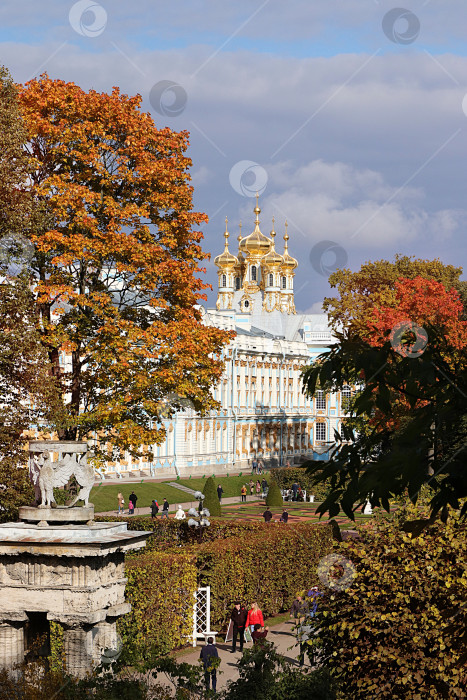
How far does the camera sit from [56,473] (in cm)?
1498

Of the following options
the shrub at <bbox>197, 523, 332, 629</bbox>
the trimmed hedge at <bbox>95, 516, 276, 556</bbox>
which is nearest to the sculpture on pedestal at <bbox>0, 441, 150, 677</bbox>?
the shrub at <bbox>197, 523, 332, 629</bbox>

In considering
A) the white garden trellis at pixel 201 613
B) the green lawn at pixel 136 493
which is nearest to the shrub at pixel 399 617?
the white garden trellis at pixel 201 613

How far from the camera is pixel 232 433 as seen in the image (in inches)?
3123

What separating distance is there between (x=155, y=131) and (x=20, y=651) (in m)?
11.5

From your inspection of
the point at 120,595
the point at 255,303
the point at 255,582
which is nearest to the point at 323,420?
the point at 255,303

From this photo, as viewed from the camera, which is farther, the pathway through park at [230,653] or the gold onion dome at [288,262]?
the gold onion dome at [288,262]

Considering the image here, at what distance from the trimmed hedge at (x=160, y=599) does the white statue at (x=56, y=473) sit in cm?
338

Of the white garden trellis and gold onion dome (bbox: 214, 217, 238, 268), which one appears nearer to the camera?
the white garden trellis

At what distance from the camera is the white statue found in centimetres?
1488

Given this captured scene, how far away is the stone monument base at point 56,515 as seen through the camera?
14.7 m

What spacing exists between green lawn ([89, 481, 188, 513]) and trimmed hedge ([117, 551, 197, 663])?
22.9 metres

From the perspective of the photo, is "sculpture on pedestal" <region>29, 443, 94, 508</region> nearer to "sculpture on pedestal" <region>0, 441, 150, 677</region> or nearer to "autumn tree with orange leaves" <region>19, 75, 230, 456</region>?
"sculpture on pedestal" <region>0, 441, 150, 677</region>

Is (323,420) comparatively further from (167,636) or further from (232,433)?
(167,636)

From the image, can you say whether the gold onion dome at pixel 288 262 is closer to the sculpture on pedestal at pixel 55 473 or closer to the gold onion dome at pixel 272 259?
the gold onion dome at pixel 272 259
